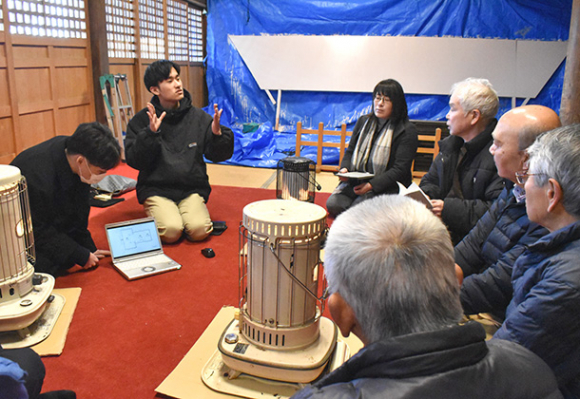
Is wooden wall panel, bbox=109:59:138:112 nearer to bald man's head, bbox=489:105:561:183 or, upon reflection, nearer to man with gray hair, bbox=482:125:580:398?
bald man's head, bbox=489:105:561:183

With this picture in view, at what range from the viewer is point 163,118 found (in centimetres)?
316

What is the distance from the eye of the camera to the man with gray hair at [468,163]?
2209 mm

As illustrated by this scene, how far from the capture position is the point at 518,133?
166cm

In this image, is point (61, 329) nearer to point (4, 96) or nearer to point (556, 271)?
point (556, 271)

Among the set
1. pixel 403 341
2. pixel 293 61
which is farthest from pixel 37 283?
pixel 293 61

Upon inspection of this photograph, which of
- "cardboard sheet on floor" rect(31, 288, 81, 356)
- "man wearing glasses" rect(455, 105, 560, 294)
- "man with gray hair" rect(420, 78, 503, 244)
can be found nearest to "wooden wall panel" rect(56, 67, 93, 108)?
"cardboard sheet on floor" rect(31, 288, 81, 356)

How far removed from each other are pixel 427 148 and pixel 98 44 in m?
3.64

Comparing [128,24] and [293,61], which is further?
[293,61]

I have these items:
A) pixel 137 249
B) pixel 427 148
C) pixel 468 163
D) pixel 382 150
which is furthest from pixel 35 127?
pixel 427 148

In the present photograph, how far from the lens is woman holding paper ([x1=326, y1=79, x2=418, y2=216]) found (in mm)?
3168

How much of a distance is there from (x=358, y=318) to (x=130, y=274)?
194cm

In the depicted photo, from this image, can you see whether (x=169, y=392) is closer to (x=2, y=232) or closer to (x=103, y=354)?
(x=103, y=354)

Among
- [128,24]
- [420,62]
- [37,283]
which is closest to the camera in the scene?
[37,283]

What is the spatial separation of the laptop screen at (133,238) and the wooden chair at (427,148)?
3240 millimetres
